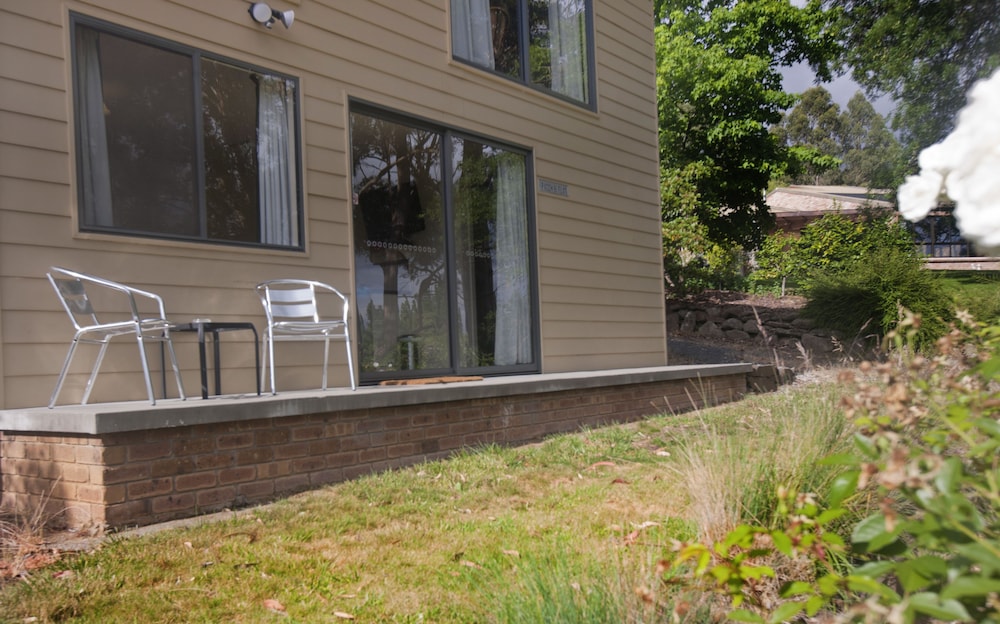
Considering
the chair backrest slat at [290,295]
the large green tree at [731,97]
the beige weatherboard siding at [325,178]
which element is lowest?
the chair backrest slat at [290,295]

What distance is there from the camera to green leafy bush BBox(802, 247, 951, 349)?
37.6 feet

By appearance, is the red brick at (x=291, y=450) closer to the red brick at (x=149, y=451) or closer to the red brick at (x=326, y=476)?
the red brick at (x=326, y=476)

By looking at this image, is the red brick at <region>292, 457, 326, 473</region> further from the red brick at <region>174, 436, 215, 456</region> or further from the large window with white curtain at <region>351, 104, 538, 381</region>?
the large window with white curtain at <region>351, 104, 538, 381</region>

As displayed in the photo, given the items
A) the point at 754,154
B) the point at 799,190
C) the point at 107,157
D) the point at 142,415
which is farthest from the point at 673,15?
the point at 142,415

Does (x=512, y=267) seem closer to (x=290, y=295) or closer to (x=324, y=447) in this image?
(x=290, y=295)

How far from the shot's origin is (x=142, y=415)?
136 inches

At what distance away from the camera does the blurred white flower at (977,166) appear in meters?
1.21

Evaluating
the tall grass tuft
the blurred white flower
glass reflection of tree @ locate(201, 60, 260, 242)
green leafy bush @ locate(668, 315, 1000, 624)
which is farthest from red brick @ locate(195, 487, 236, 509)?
the blurred white flower

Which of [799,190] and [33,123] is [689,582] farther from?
[799,190]

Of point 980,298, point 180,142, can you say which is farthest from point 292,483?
point 980,298

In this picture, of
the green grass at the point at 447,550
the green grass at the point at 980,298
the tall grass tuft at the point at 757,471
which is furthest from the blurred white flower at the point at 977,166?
the green grass at the point at 980,298

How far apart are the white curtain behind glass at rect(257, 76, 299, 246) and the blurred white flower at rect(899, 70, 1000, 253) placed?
4.44m

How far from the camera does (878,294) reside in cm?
1171

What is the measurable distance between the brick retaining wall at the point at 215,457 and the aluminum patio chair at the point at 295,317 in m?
0.47
